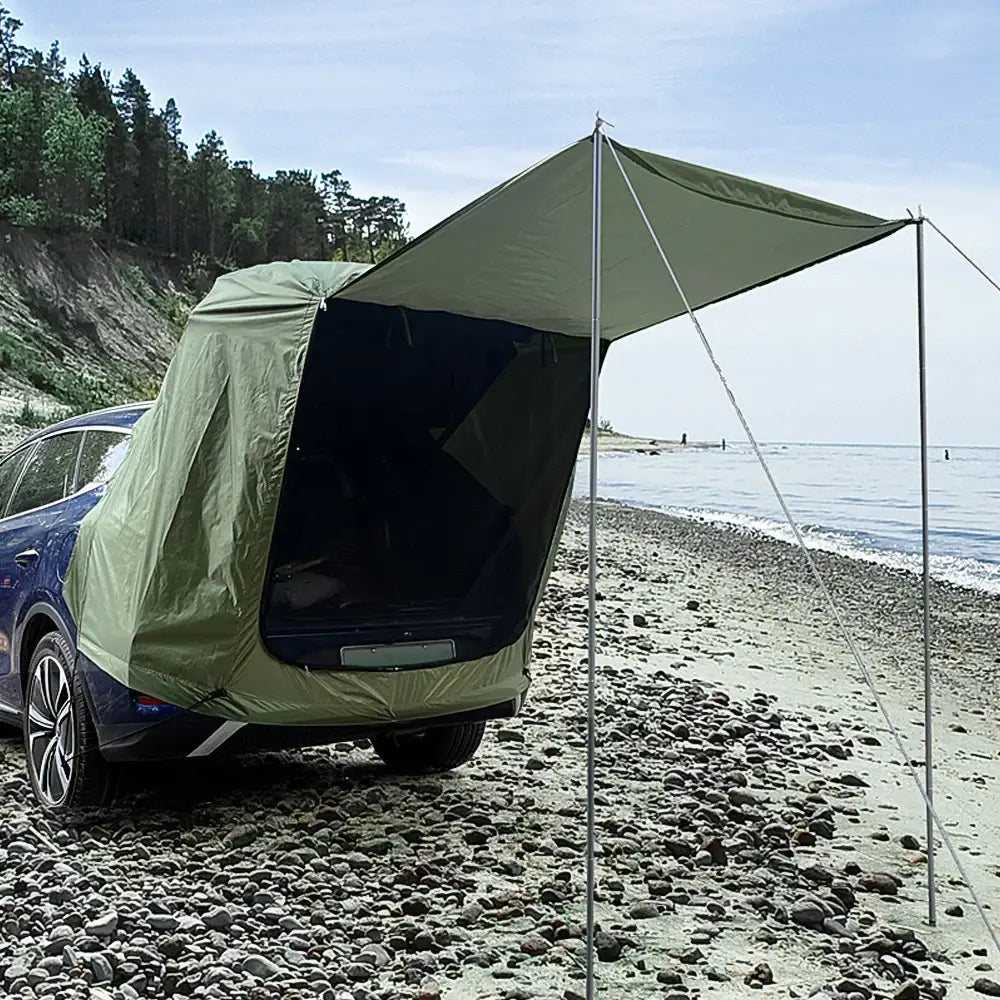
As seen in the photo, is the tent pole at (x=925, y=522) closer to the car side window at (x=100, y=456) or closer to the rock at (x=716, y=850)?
the rock at (x=716, y=850)

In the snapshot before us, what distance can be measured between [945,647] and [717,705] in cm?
559

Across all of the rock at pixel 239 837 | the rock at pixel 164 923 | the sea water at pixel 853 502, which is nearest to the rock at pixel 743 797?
the rock at pixel 239 837

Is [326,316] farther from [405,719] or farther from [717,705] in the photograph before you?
[717,705]

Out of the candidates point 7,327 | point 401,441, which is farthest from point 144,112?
point 401,441

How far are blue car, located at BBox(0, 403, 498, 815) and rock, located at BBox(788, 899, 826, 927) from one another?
5.63ft

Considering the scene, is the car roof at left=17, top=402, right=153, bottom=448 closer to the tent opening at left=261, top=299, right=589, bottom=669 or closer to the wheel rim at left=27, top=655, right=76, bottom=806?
the tent opening at left=261, top=299, right=589, bottom=669

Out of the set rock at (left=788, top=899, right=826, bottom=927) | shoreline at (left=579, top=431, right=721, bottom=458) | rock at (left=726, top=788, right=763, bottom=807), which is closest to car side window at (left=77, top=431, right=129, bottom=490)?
rock at (left=726, top=788, right=763, bottom=807)

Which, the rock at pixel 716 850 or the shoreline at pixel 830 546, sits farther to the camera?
the shoreline at pixel 830 546

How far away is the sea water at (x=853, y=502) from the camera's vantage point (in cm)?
2334

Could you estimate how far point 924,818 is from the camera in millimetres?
5984

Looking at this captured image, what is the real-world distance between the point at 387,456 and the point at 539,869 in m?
1.92

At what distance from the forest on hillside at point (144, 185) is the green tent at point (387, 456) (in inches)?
1573

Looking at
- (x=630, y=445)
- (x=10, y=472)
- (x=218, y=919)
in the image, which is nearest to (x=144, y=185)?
(x=630, y=445)

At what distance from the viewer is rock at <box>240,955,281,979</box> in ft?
13.0
